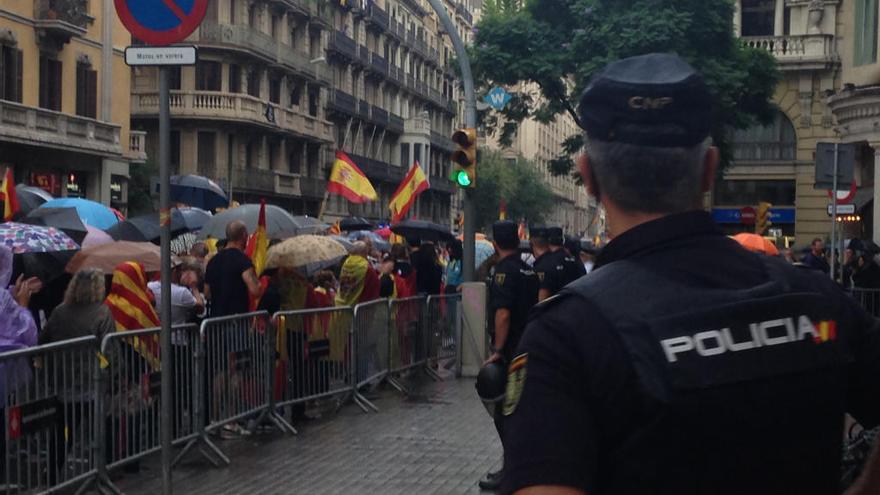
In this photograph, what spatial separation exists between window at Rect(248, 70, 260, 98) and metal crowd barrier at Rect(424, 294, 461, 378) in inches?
1464

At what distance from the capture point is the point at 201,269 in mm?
13203

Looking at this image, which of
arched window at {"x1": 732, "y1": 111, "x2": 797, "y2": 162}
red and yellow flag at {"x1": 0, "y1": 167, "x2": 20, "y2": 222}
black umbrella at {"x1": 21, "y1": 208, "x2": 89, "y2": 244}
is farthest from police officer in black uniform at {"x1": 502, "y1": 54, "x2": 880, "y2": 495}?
arched window at {"x1": 732, "y1": 111, "x2": 797, "y2": 162}

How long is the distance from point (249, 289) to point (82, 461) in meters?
3.37

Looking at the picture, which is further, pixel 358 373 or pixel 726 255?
pixel 358 373

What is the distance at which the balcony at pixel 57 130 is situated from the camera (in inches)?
1282

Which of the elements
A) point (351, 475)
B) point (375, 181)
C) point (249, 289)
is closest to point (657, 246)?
point (351, 475)

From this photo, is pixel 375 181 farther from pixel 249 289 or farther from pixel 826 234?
pixel 249 289

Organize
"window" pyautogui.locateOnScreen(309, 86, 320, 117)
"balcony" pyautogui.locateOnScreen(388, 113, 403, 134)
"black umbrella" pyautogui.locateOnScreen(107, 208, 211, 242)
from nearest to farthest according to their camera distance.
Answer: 1. "black umbrella" pyautogui.locateOnScreen(107, 208, 211, 242)
2. "window" pyautogui.locateOnScreen(309, 86, 320, 117)
3. "balcony" pyautogui.locateOnScreen(388, 113, 403, 134)

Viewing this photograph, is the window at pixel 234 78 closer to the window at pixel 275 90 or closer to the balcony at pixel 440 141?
the window at pixel 275 90

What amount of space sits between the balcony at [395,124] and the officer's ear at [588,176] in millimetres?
73078

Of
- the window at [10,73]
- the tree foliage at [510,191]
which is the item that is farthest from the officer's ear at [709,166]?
the tree foliage at [510,191]

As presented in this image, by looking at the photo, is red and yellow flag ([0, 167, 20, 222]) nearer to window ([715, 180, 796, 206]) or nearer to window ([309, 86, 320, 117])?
window ([715, 180, 796, 206])

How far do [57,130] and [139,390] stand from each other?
27.7 m

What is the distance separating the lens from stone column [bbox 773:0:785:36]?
139 feet
